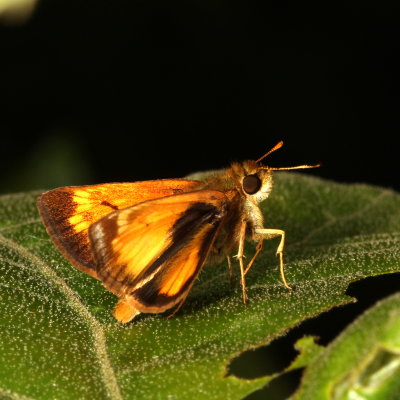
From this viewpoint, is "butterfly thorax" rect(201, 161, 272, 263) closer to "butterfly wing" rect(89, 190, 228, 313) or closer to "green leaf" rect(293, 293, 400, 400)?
"butterfly wing" rect(89, 190, 228, 313)

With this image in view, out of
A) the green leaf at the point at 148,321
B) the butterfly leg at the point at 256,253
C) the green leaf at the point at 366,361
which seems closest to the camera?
the green leaf at the point at 366,361

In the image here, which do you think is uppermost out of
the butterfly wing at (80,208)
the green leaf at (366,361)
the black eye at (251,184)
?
the butterfly wing at (80,208)

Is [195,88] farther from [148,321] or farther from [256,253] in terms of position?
[148,321]

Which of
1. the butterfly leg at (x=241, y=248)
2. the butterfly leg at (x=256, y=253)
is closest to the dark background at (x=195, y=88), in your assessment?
the butterfly leg at (x=256, y=253)

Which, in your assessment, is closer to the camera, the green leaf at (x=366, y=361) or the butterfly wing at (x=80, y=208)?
the green leaf at (x=366, y=361)

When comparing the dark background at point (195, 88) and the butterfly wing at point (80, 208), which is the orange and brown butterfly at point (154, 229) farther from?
the dark background at point (195, 88)

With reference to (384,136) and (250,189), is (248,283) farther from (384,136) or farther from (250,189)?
(384,136)

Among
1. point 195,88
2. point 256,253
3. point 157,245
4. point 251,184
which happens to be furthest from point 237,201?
point 195,88

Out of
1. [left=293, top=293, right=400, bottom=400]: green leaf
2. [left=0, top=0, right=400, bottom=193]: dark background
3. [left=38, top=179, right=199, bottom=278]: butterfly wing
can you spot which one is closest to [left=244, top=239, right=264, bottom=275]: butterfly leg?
[left=38, top=179, right=199, bottom=278]: butterfly wing
